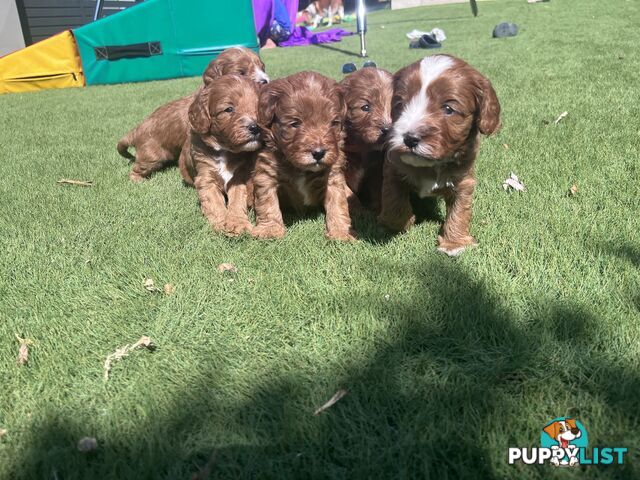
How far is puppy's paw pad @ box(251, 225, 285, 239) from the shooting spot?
3.74 m

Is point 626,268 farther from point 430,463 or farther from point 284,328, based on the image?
point 284,328

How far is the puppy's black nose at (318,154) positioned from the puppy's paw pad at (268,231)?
67cm

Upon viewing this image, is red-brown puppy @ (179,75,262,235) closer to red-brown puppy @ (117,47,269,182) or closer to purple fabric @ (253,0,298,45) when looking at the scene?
red-brown puppy @ (117,47,269,182)

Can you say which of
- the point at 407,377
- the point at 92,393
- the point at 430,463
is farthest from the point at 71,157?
the point at 430,463

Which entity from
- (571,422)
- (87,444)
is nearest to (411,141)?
(571,422)

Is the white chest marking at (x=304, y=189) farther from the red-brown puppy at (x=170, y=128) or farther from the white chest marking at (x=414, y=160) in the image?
the red-brown puppy at (x=170, y=128)

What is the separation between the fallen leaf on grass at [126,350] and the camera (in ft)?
8.07

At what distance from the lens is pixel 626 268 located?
2822 millimetres

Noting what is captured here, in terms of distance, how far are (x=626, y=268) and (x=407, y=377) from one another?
1.56 meters

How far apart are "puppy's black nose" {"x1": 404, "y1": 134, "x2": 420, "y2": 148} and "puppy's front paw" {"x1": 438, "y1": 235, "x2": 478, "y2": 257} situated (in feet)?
2.74

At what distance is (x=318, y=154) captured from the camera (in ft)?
11.1

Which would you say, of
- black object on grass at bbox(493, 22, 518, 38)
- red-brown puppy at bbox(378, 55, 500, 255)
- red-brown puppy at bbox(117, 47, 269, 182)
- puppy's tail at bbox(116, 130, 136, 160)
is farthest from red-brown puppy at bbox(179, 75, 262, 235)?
black object on grass at bbox(493, 22, 518, 38)

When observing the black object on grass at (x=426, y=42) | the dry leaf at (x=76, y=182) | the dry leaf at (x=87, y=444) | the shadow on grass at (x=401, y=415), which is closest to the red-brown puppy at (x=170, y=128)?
the dry leaf at (x=76, y=182)

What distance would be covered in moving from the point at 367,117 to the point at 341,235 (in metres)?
0.89
